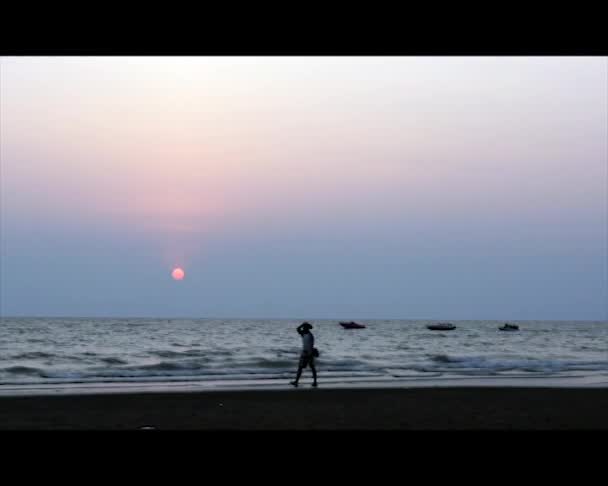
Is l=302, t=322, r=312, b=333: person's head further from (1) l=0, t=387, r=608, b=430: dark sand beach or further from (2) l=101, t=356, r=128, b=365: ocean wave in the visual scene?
(2) l=101, t=356, r=128, b=365: ocean wave

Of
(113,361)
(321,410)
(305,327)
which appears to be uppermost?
(305,327)

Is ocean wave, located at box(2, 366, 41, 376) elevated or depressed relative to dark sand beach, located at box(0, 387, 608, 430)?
depressed

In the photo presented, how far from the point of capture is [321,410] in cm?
1405

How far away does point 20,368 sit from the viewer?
29438 millimetres

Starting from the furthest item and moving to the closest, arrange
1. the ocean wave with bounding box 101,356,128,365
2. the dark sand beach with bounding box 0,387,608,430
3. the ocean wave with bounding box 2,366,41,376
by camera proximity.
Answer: the ocean wave with bounding box 101,356,128,365 → the ocean wave with bounding box 2,366,41,376 → the dark sand beach with bounding box 0,387,608,430

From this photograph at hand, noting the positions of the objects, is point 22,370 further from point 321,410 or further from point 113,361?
point 321,410

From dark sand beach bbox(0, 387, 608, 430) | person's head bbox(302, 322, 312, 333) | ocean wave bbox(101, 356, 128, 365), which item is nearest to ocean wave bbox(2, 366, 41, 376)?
ocean wave bbox(101, 356, 128, 365)

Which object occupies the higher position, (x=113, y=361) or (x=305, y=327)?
(x=305, y=327)

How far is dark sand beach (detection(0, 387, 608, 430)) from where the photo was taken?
11.8 m

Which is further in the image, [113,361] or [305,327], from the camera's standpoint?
[113,361]

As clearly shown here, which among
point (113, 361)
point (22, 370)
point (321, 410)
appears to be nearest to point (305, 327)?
point (321, 410)
